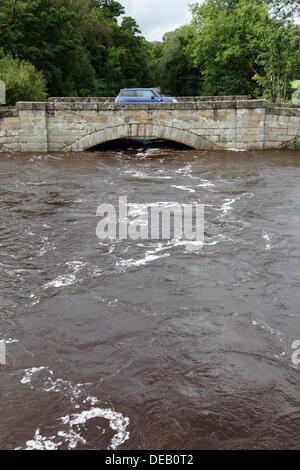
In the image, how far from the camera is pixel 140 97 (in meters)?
20.9

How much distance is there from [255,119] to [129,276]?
1224 cm

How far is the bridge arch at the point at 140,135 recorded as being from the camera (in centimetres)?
1752

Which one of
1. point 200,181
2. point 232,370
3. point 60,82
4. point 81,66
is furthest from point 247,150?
point 81,66

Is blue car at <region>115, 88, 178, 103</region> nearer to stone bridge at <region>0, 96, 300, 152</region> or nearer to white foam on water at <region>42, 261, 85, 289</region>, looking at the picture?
stone bridge at <region>0, 96, 300, 152</region>

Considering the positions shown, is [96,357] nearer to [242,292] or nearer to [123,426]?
[123,426]

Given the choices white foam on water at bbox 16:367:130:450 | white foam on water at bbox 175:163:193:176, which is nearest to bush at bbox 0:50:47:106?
white foam on water at bbox 175:163:193:176

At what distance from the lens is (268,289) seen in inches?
252

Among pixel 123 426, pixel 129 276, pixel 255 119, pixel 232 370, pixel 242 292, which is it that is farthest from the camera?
pixel 255 119

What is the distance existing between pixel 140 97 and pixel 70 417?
18.2 m

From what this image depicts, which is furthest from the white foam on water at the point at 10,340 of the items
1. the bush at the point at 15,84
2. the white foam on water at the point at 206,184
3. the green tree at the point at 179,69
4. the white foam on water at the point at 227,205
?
the green tree at the point at 179,69

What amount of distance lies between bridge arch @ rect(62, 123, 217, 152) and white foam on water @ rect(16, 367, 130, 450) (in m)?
13.7
